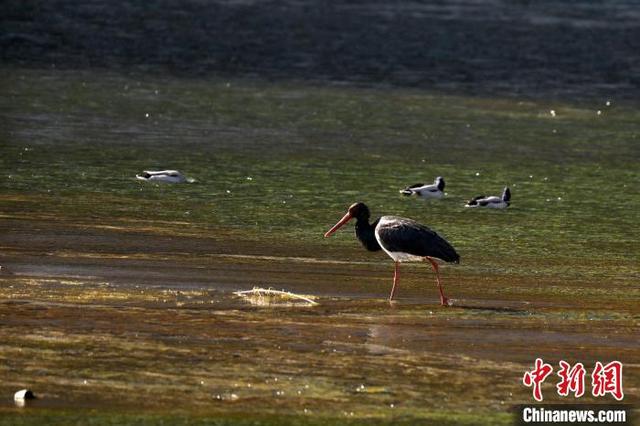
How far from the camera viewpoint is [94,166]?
31125 mm

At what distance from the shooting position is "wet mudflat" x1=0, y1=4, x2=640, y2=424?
48.7 ft

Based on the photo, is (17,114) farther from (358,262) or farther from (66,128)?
(358,262)

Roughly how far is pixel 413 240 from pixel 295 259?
338cm

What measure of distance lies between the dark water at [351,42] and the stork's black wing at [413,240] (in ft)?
104

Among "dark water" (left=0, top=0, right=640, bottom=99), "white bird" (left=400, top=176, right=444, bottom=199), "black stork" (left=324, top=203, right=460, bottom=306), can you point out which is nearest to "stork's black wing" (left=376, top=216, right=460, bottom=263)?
"black stork" (left=324, top=203, right=460, bottom=306)

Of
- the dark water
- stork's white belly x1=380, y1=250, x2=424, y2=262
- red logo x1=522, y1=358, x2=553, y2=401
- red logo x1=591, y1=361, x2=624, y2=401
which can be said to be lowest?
the dark water

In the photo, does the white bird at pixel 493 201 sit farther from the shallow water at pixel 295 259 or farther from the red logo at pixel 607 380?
the red logo at pixel 607 380

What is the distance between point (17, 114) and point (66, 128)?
2540 mm

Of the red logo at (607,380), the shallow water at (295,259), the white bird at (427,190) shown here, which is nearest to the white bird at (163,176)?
the shallow water at (295,259)

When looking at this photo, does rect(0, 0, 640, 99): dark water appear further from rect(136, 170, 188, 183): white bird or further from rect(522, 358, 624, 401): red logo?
rect(522, 358, 624, 401): red logo

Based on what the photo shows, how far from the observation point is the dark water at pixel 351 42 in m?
54.7

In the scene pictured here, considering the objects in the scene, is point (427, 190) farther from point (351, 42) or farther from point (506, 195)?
point (351, 42)

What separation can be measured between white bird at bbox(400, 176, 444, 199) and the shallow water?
19 centimetres

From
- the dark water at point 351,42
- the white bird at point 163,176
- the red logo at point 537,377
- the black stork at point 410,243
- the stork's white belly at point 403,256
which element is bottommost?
the dark water at point 351,42
